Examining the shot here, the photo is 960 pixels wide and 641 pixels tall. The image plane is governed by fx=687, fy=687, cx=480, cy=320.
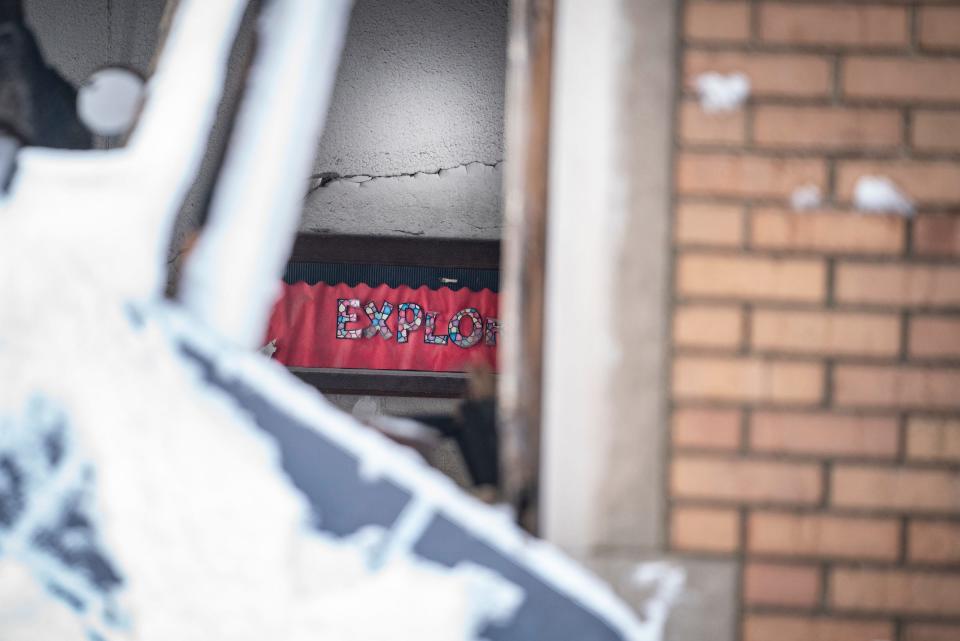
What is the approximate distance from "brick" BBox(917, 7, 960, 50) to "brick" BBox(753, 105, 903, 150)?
0.14 m

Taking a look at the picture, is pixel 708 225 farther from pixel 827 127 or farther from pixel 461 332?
pixel 461 332

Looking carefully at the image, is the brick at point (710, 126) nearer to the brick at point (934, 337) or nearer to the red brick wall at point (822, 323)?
the red brick wall at point (822, 323)

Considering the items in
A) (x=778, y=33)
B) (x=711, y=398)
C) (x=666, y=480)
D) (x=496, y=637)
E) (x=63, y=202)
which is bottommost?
(x=496, y=637)

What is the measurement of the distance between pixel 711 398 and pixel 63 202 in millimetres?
1217

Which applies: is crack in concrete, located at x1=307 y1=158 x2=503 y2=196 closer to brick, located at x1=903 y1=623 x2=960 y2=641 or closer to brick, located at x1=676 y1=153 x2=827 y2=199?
brick, located at x1=676 y1=153 x2=827 y2=199

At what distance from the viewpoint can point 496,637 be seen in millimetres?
1179

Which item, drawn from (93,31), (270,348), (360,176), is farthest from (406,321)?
(93,31)

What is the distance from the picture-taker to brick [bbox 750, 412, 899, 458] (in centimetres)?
120

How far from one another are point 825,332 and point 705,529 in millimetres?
404

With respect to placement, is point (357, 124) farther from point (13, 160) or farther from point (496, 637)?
point (496, 637)

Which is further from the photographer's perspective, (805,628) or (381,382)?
(381,382)

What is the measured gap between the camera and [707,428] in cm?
120

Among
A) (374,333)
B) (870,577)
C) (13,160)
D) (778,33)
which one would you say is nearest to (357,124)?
(374,333)

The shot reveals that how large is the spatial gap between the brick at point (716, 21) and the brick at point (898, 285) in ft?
1.47
